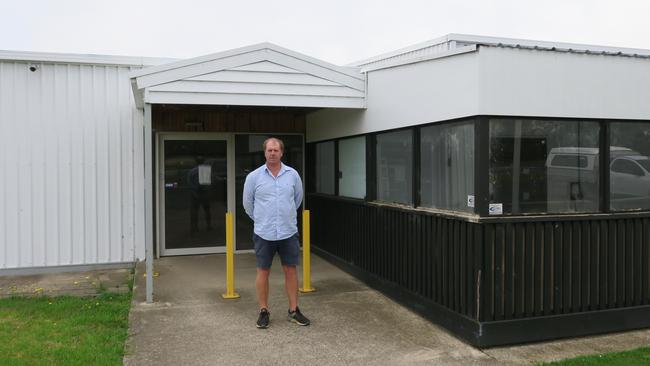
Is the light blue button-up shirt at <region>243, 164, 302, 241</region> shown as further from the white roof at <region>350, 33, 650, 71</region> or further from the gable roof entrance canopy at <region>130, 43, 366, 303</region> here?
the white roof at <region>350, 33, 650, 71</region>

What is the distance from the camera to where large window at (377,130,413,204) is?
650 centimetres

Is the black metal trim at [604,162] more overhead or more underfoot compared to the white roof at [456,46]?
more underfoot

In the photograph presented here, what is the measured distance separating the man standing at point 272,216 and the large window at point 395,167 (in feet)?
4.83

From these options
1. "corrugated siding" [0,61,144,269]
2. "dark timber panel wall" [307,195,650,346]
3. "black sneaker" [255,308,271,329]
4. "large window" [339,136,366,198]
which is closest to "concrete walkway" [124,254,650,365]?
"black sneaker" [255,308,271,329]

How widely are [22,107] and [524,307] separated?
7.19 meters

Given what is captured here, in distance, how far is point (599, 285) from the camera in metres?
5.52

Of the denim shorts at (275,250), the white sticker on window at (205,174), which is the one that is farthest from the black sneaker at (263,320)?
the white sticker on window at (205,174)

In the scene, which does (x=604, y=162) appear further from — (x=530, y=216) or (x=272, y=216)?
(x=272, y=216)

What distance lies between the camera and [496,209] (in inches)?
201

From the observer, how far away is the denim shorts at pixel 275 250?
18.4 ft

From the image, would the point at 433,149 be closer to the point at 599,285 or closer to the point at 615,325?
the point at 599,285

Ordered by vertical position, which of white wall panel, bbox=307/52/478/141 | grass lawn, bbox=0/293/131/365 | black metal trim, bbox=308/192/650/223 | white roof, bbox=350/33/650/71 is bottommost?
grass lawn, bbox=0/293/131/365

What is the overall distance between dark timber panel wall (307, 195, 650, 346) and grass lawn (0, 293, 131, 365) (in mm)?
2994

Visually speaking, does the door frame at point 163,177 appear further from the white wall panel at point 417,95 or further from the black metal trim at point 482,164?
the black metal trim at point 482,164
